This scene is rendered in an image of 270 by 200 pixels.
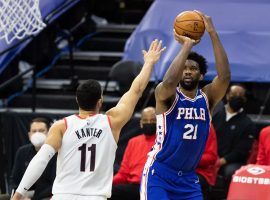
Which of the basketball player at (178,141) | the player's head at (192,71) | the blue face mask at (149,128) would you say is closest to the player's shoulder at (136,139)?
the blue face mask at (149,128)

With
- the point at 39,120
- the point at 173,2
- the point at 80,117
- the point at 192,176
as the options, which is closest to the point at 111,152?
the point at 80,117

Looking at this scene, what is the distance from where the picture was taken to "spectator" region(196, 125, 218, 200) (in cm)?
1096

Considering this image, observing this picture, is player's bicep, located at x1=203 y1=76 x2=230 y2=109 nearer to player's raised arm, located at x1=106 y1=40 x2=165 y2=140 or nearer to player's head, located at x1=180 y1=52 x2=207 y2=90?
player's head, located at x1=180 y1=52 x2=207 y2=90

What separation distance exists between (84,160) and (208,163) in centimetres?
377

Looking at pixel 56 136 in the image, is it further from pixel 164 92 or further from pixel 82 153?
pixel 164 92

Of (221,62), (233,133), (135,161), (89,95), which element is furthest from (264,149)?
(89,95)

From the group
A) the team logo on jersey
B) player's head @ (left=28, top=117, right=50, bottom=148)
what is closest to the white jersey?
the team logo on jersey

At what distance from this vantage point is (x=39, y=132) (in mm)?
11031

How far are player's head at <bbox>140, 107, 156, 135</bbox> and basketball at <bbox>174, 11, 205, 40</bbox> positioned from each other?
270cm

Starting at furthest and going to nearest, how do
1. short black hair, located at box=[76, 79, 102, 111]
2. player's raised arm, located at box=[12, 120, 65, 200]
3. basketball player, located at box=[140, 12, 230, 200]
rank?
basketball player, located at box=[140, 12, 230, 200], short black hair, located at box=[76, 79, 102, 111], player's raised arm, located at box=[12, 120, 65, 200]

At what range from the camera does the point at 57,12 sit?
47.2 ft

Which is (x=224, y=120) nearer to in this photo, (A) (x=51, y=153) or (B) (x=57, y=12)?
(B) (x=57, y=12)

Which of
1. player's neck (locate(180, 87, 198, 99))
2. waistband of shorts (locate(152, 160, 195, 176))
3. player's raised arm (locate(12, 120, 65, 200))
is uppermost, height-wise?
player's neck (locate(180, 87, 198, 99))

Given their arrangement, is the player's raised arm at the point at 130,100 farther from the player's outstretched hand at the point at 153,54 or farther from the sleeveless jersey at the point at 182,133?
the sleeveless jersey at the point at 182,133
